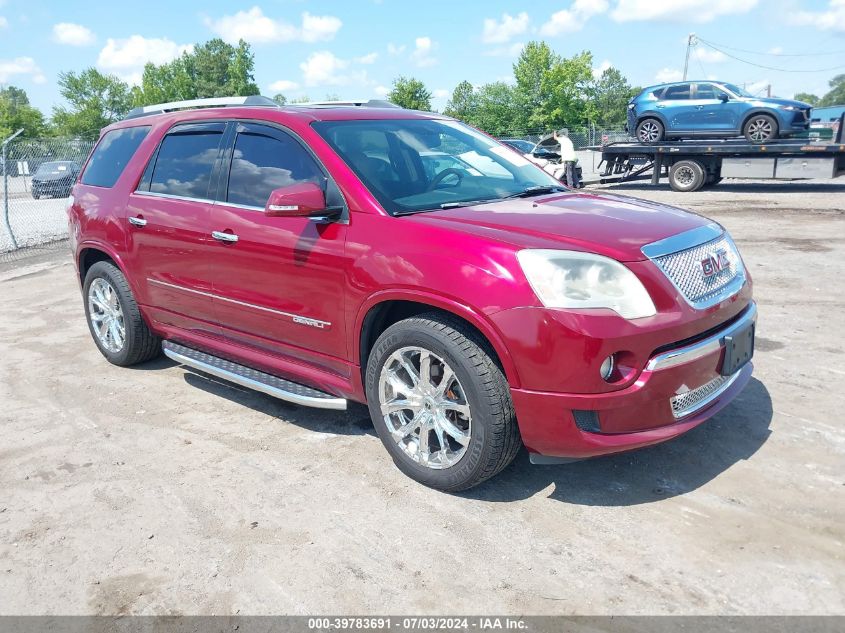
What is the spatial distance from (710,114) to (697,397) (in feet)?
57.7

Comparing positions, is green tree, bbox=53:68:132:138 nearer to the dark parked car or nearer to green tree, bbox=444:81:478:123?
green tree, bbox=444:81:478:123

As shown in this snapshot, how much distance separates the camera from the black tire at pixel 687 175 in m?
19.0

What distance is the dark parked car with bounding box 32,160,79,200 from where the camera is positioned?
58.5ft

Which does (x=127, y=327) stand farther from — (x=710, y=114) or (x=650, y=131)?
(x=650, y=131)

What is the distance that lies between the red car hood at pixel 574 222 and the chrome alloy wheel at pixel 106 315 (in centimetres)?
312

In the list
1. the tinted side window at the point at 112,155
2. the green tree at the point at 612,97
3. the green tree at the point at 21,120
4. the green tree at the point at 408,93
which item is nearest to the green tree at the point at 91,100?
the green tree at the point at 21,120

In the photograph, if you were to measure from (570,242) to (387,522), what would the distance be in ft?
5.00

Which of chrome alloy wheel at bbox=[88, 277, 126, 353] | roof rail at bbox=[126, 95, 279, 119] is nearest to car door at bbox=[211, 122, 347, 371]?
roof rail at bbox=[126, 95, 279, 119]

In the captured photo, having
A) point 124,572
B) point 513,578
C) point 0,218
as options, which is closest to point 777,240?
point 513,578

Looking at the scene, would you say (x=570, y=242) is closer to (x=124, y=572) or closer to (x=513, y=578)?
(x=513, y=578)

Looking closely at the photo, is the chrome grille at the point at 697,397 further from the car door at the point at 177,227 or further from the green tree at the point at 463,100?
the green tree at the point at 463,100

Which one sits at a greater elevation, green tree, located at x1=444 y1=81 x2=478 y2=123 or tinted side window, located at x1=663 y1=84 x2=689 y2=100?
green tree, located at x1=444 y1=81 x2=478 y2=123

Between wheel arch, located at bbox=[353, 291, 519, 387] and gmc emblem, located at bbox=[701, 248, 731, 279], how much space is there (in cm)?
107

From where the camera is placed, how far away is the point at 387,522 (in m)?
3.29
